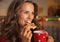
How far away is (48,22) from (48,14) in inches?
2.1

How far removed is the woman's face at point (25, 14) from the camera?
1.08m

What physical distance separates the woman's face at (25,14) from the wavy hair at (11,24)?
0.02 metres

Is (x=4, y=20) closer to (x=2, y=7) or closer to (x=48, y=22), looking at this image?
(x=2, y=7)

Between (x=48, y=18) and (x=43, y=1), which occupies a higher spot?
(x=43, y=1)

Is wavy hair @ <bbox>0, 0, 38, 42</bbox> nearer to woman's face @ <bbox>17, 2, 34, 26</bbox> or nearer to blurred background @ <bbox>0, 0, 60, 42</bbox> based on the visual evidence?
woman's face @ <bbox>17, 2, 34, 26</bbox>

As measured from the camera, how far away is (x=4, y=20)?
1.10 m

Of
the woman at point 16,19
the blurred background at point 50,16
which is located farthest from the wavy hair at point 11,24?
the blurred background at point 50,16

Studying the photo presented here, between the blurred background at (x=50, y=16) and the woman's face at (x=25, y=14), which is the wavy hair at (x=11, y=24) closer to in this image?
the woman's face at (x=25, y=14)

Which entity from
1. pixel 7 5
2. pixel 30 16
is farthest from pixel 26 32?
pixel 7 5

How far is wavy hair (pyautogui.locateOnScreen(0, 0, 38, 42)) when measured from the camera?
107 cm

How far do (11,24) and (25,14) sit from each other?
107mm

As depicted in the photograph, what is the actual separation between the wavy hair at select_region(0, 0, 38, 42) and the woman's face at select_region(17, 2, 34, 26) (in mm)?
24

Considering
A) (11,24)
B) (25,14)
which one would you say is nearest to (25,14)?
(25,14)

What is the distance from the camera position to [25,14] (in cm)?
109
